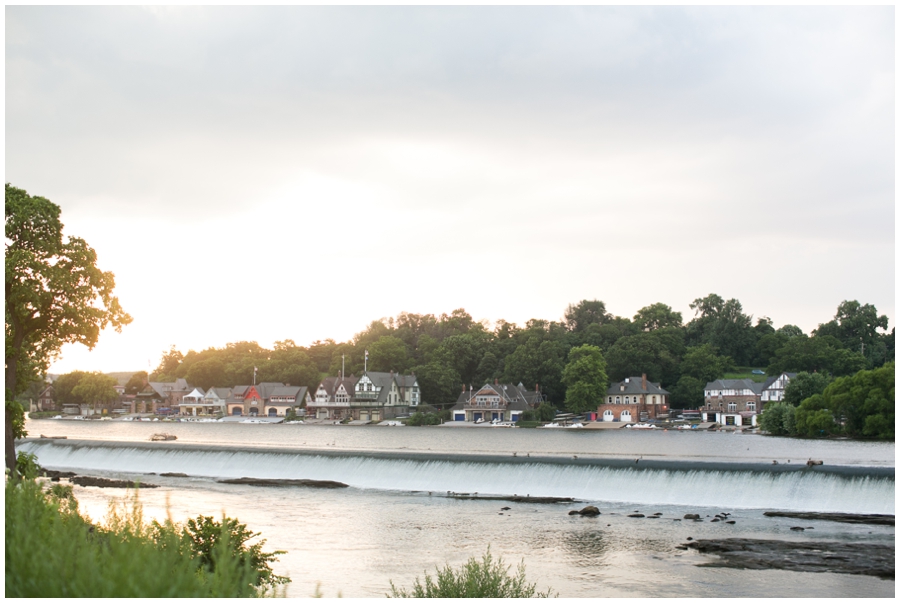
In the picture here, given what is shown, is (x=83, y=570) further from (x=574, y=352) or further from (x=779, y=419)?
(x=574, y=352)

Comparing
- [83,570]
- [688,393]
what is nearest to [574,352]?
[688,393]

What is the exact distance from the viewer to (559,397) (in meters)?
106

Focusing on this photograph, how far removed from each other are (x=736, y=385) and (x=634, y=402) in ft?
40.6

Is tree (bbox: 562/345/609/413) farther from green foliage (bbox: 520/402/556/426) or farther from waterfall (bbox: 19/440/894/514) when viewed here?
waterfall (bbox: 19/440/894/514)

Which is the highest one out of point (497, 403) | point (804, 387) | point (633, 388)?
point (804, 387)

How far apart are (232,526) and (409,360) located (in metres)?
106

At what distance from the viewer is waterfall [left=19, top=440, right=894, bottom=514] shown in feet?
91.8

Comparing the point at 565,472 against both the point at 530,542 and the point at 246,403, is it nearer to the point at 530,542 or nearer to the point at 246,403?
the point at 530,542

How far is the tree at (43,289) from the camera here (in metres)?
17.9

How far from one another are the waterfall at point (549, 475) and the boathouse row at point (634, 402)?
2520 inches

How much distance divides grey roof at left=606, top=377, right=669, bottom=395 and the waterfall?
66.1 metres

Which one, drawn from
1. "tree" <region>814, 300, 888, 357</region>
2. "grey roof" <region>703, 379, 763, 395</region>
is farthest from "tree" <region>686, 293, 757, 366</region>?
"grey roof" <region>703, 379, 763, 395</region>

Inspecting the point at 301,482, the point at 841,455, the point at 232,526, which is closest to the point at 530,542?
the point at 232,526

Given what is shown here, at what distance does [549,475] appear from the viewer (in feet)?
110
